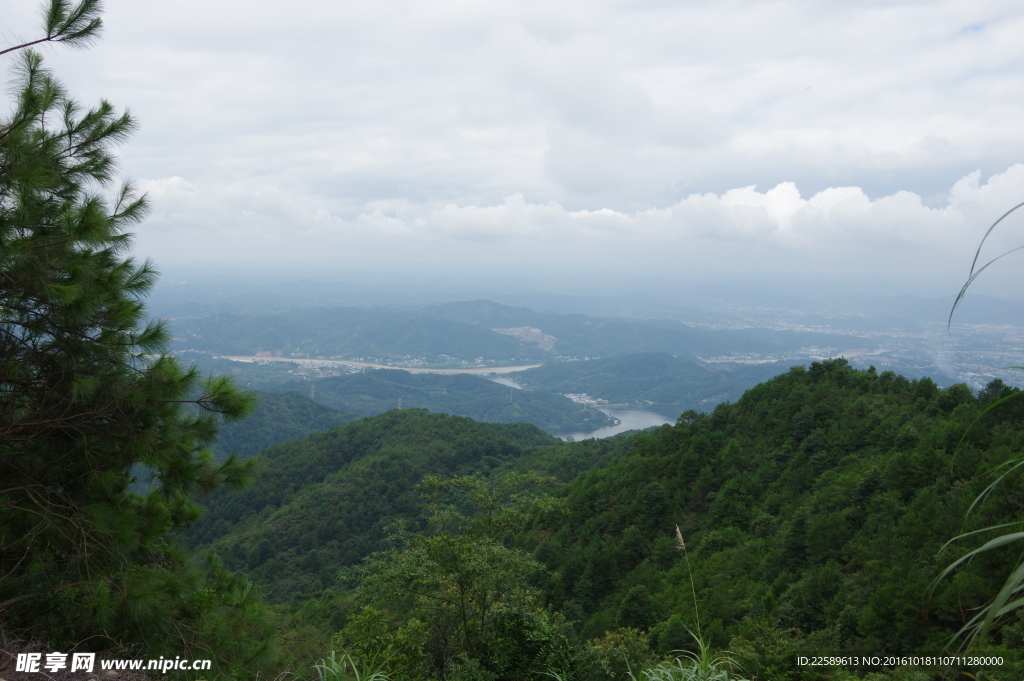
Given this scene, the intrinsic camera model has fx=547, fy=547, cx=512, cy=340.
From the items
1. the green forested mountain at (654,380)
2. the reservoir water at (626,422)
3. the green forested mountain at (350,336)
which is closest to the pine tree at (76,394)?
the reservoir water at (626,422)

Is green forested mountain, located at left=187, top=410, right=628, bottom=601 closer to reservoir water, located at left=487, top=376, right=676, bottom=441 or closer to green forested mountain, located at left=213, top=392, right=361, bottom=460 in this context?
green forested mountain, located at left=213, top=392, right=361, bottom=460

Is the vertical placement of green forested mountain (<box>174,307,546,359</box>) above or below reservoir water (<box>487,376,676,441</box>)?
above

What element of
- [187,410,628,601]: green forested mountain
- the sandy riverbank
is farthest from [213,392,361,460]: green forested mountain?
the sandy riverbank

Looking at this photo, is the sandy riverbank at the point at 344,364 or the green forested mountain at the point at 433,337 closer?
the sandy riverbank at the point at 344,364

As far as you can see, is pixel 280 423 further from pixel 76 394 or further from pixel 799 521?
pixel 76 394

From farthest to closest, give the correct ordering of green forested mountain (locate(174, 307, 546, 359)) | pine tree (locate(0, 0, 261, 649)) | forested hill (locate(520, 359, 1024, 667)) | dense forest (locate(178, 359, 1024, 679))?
green forested mountain (locate(174, 307, 546, 359)) < forested hill (locate(520, 359, 1024, 667)) < dense forest (locate(178, 359, 1024, 679)) < pine tree (locate(0, 0, 261, 649))

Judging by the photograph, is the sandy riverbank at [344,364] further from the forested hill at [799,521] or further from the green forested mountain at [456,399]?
the forested hill at [799,521]
